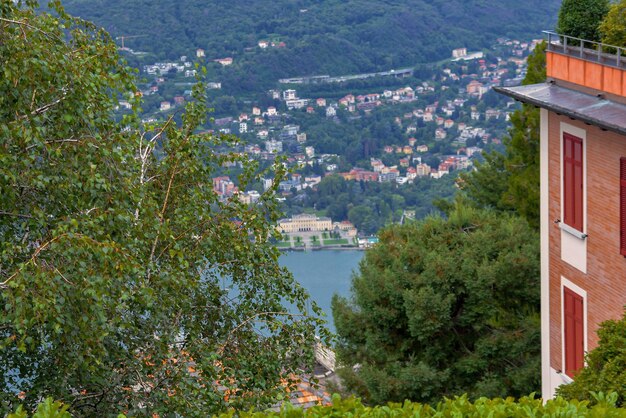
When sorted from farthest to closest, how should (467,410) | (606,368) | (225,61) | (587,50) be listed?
(225,61) → (587,50) → (606,368) → (467,410)

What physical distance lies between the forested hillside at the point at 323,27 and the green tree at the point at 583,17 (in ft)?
228

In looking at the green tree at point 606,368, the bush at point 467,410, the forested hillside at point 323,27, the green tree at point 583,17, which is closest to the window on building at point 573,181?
the green tree at point 583,17

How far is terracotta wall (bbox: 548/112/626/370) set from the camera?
1445 centimetres

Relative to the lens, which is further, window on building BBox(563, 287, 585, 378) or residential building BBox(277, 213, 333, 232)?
residential building BBox(277, 213, 333, 232)

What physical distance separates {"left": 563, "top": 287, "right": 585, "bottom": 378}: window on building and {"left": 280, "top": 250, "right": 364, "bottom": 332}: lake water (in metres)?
23.2

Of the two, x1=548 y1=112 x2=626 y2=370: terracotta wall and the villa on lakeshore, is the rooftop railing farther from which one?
the villa on lakeshore

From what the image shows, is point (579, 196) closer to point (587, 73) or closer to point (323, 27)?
point (587, 73)

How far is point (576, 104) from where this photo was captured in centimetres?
1491

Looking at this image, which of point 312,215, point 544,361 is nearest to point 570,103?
point 544,361

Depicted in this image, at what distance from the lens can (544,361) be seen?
56.5 ft

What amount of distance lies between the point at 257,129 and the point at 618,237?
61.9 metres

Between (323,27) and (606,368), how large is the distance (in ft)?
297

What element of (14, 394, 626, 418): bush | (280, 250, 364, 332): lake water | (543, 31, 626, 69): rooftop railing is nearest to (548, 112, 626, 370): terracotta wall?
(543, 31, 626, 69): rooftop railing

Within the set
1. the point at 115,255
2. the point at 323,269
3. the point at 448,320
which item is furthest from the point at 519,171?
the point at 323,269
